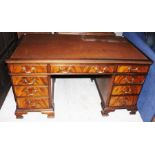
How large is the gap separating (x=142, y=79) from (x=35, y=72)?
4.19 ft

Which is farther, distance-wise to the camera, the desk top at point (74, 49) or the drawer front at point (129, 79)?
the drawer front at point (129, 79)

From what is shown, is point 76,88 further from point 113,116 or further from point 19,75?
point 19,75

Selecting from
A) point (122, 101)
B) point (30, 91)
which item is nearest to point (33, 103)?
point (30, 91)

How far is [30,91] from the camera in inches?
79.9

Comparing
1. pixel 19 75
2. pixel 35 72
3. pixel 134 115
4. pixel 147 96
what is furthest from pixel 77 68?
pixel 134 115

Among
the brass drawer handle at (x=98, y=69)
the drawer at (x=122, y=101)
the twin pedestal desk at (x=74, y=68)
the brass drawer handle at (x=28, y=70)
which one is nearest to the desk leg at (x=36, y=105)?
the twin pedestal desk at (x=74, y=68)

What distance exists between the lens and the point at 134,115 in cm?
236

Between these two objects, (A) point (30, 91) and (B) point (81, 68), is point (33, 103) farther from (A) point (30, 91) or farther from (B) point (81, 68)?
(B) point (81, 68)

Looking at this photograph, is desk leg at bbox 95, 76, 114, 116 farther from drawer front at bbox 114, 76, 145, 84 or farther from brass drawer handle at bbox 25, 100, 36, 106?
brass drawer handle at bbox 25, 100, 36, 106

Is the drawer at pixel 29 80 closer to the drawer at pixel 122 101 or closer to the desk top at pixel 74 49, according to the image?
the desk top at pixel 74 49

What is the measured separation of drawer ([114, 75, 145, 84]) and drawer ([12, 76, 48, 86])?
855 mm

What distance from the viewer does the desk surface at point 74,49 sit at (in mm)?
1874

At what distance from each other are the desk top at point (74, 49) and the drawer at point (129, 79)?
0.78 ft

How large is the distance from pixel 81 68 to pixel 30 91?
69 centimetres
